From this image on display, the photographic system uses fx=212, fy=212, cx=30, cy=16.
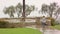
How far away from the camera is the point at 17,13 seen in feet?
146

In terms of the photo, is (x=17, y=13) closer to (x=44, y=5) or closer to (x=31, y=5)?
(x=31, y=5)

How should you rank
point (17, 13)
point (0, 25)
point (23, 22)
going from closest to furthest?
point (0, 25), point (23, 22), point (17, 13)

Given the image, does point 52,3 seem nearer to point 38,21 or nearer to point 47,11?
point 47,11

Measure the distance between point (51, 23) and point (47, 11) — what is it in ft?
49.1

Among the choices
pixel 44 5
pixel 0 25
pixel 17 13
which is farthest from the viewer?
pixel 44 5

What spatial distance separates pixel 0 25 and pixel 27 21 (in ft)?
18.5

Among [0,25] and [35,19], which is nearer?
[0,25]

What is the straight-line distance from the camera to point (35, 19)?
34938mm

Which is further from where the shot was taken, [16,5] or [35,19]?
[16,5]

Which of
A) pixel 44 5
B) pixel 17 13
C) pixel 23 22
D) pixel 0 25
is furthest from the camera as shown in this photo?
pixel 44 5

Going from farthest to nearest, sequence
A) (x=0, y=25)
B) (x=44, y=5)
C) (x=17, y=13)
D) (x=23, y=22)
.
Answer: (x=44, y=5), (x=17, y=13), (x=23, y=22), (x=0, y=25)

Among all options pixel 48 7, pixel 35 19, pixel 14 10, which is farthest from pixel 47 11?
pixel 35 19

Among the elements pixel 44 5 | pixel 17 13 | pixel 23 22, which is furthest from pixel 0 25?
pixel 44 5

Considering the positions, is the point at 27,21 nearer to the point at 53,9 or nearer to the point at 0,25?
the point at 0,25
